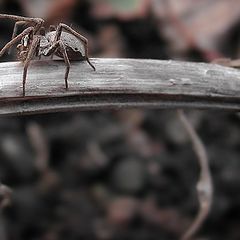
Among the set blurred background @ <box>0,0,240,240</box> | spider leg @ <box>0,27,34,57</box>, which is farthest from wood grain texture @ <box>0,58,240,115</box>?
blurred background @ <box>0,0,240,240</box>

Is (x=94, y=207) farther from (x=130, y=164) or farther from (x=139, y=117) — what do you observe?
(x=139, y=117)

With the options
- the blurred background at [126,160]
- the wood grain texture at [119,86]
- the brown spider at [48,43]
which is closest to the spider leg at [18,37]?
the brown spider at [48,43]

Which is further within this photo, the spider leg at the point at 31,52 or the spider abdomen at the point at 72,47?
the spider abdomen at the point at 72,47

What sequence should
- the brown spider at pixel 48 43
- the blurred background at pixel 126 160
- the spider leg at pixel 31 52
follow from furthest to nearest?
the blurred background at pixel 126 160, the brown spider at pixel 48 43, the spider leg at pixel 31 52

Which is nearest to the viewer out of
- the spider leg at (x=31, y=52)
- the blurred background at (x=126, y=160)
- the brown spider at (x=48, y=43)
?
the spider leg at (x=31, y=52)

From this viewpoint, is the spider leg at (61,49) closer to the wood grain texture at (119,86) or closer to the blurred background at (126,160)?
the wood grain texture at (119,86)

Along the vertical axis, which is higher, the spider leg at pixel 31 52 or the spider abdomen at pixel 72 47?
the spider leg at pixel 31 52

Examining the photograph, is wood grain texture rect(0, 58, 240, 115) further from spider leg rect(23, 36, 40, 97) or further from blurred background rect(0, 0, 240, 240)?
blurred background rect(0, 0, 240, 240)
